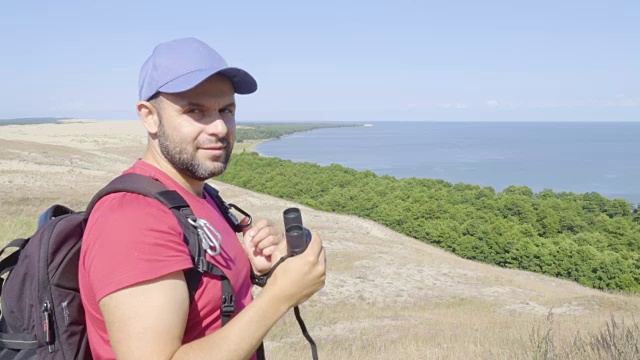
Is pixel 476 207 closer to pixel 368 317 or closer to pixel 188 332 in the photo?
pixel 368 317

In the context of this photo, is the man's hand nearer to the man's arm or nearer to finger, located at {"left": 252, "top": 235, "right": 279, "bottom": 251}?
→ finger, located at {"left": 252, "top": 235, "right": 279, "bottom": 251}

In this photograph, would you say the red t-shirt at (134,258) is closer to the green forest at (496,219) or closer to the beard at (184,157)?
the beard at (184,157)

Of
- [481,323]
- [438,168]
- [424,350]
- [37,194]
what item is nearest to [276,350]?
[424,350]

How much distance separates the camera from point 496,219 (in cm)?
4203

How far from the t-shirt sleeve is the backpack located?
0.23 ft

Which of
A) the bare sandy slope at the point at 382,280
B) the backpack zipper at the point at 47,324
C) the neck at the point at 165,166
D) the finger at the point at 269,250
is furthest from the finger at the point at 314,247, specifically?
the bare sandy slope at the point at 382,280

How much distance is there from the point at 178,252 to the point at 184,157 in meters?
0.51

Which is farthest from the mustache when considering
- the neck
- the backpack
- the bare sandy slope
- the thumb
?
the bare sandy slope

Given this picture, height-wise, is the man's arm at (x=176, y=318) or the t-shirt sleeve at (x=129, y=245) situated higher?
the t-shirt sleeve at (x=129, y=245)

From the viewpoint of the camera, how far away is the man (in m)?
1.63

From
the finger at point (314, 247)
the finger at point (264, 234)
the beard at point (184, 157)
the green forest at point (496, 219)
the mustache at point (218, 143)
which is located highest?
the mustache at point (218, 143)

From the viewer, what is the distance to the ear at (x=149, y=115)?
82.0 inches

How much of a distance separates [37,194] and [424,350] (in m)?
24.5

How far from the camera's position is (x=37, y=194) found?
27000 millimetres
